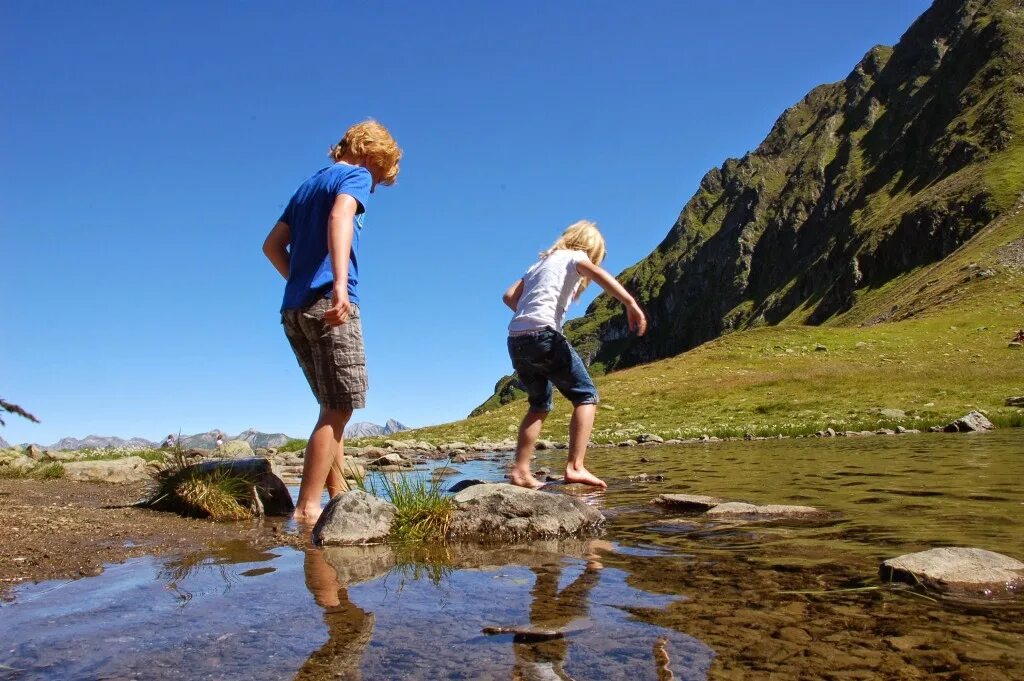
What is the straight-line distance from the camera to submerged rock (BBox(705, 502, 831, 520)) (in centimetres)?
607

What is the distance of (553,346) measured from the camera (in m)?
8.43

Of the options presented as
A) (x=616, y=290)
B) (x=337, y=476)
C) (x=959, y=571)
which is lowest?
(x=959, y=571)

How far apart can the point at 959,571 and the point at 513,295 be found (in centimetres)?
609

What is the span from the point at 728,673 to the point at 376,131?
5.87 meters

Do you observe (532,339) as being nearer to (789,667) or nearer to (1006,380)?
(789,667)

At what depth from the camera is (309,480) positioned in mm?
6539

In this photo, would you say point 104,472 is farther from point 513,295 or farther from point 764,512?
point 764,512

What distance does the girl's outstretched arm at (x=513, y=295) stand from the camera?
894cm

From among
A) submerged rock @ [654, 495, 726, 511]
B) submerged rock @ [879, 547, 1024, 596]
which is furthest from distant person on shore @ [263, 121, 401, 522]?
submerged rock @ [879, 547, 1024, 596]

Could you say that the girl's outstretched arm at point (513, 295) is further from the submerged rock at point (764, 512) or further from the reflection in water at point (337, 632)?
the reflection in water at point (337, 632)

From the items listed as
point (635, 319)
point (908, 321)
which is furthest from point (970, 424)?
point (908, 321)

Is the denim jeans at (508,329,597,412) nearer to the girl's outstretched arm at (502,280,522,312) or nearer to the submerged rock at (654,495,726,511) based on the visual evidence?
the girl's outstretched arm at (502,280,522,312)

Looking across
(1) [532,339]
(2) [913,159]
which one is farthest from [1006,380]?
(2) [913,159]

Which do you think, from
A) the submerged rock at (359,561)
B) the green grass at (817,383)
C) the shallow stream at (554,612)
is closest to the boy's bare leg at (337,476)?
the shallow stream at (554,612)
